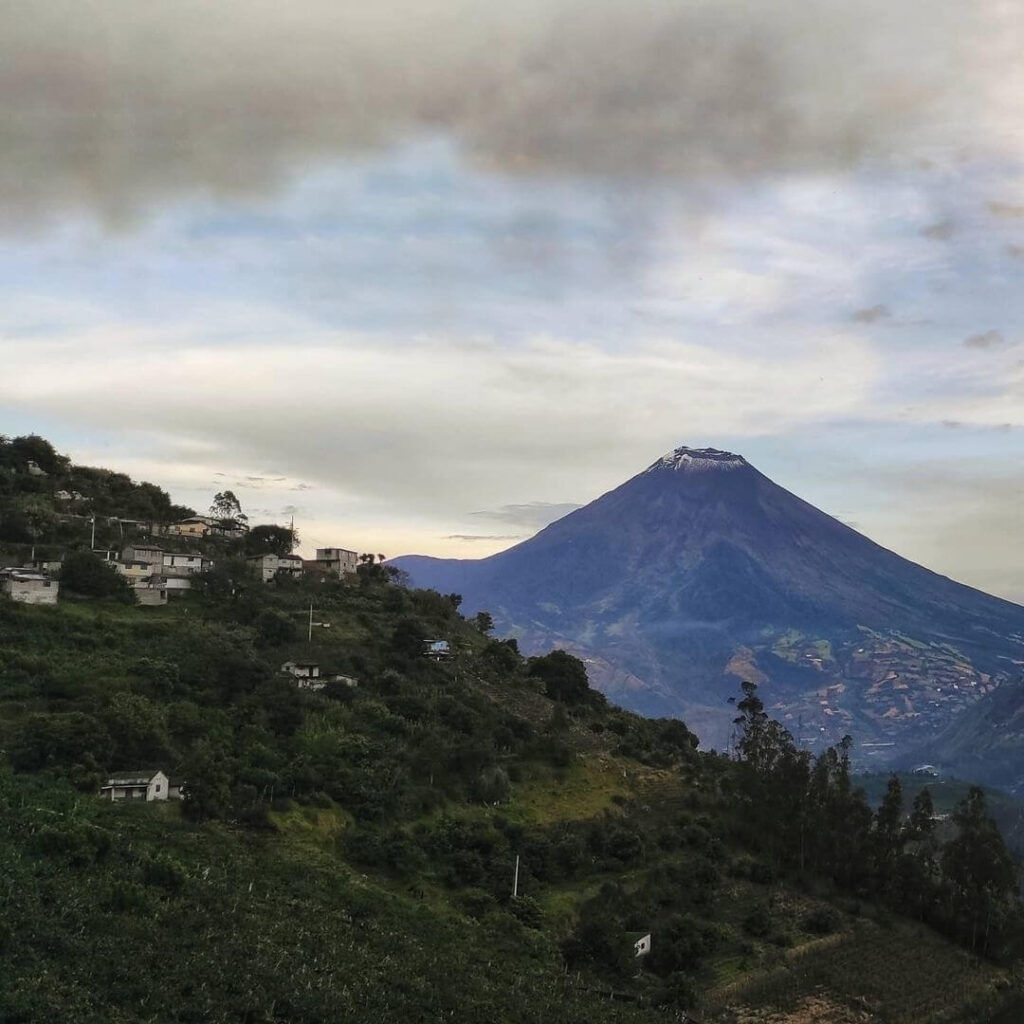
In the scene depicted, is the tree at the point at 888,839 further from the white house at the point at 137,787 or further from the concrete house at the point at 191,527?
the concrete house at the point at 191,527

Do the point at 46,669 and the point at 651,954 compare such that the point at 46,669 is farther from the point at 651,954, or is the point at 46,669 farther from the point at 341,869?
the point at 651,954

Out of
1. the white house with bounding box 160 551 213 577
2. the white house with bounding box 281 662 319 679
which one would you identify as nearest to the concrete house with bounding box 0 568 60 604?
the white house with bounding box 160 551 213 577

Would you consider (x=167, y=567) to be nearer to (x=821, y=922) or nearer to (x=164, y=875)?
(x=164, y=875)

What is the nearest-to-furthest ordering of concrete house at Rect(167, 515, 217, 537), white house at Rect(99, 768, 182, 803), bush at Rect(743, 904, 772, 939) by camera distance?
white house at Rect(99, 768, 182, 803) < bush at Rect(743, 904, 772, 939) < concrete house at Rect(167, 515, 217, 537)

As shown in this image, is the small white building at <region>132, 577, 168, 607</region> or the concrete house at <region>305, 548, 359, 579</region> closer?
the small white building at <region>132, 577, 168, 607</region>

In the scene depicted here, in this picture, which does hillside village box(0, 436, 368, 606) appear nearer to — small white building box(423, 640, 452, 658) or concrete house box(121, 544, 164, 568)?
concrete house box(121, 544, 164, 568)

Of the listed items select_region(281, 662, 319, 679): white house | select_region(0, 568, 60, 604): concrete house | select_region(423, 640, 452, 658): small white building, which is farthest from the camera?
select_region(423, 640, 452, 658): small white building

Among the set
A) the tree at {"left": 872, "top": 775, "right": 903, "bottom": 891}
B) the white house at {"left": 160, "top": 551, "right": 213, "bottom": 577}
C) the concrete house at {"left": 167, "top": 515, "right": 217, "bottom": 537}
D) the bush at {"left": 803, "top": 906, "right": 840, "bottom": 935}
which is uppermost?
the concrete house at {"left": 167, "top": 515, "right": 217, "bottom": 537}

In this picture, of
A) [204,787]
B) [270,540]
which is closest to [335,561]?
[270,540]
